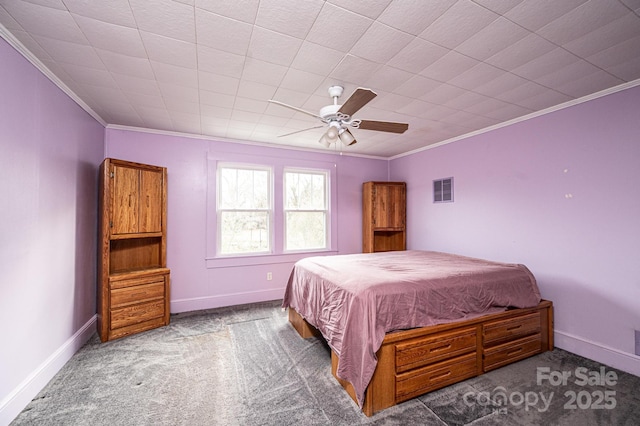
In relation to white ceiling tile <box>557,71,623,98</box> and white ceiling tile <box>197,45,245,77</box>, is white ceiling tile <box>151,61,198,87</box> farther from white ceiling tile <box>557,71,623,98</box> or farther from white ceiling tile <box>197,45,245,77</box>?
white ceiling tile <box>557,71,623,98</box>

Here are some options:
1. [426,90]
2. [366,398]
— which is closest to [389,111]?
[426,90]

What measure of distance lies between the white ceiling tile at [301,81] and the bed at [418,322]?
5.73 ft

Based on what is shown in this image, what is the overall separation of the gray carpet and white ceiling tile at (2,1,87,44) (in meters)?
2.56

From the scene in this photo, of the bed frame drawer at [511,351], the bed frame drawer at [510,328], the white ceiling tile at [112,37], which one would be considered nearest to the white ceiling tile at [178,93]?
the white ceiling tile at [112,37]

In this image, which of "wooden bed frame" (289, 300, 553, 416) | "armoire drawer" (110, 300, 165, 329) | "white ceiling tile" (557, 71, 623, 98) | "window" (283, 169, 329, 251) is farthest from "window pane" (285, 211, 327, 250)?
"white ceiling tile" (557, 71, 623, 98)

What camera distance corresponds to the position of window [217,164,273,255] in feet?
13.8

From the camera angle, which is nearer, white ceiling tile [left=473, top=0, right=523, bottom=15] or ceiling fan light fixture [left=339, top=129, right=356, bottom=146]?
white ceiling tile [left=473, top=0, right=523, bottom=15]

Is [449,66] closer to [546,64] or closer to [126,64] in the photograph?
[546,64]

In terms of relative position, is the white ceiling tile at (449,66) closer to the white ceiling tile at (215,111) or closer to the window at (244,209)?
the white ceiling tile at (215,111)

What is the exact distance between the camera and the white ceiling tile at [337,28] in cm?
161

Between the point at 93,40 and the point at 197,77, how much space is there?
27.2 inches

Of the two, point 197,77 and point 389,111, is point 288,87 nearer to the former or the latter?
point 197,77

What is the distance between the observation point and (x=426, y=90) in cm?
257

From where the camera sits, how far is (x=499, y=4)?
153 cm
